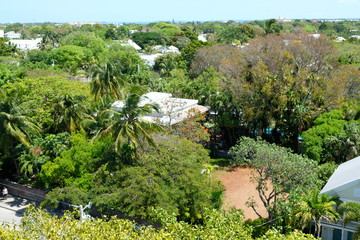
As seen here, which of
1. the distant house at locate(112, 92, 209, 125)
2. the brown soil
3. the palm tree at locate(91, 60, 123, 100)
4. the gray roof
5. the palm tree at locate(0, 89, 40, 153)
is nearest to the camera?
the gray roof

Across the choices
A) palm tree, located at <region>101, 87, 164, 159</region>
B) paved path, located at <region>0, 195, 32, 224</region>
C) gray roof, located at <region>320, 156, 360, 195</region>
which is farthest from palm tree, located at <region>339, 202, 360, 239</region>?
paved path, located at <region>0, 195, 32, 224</region>

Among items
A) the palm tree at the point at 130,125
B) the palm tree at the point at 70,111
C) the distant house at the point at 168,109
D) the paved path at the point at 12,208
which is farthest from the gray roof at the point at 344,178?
the paved path at the point at 12,208

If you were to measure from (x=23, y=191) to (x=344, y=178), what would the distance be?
777 inches

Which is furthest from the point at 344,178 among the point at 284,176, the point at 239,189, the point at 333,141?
the point at 239,189

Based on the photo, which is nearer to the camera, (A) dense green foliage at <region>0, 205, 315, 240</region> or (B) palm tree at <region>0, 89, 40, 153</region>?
(A) dense green foliage at <region>0, 205, 315, 240</region>

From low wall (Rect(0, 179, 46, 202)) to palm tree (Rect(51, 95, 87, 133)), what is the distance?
15.6ft

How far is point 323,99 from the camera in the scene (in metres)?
29.1

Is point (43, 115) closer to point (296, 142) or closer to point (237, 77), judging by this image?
point (237, 77)

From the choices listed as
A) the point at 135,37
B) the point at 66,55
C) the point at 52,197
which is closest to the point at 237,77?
the point at 52,197

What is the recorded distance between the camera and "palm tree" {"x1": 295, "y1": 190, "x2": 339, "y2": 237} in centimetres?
1559

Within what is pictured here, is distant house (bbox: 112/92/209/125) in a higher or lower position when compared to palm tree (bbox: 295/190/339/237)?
higher

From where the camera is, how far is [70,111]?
24.3 meters

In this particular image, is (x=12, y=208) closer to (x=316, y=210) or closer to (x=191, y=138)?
(x=191, y=138)

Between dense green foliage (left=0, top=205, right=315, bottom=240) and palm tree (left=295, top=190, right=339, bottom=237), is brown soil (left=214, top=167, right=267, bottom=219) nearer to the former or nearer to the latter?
palm tree (left=295, top=190, right=339, bottom=237)
